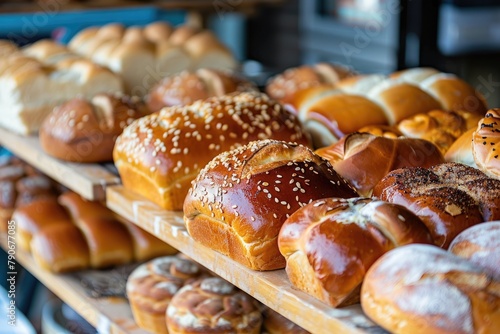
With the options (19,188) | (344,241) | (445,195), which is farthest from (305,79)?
(344,241)

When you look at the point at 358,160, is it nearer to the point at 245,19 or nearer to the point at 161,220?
the point at 161,220

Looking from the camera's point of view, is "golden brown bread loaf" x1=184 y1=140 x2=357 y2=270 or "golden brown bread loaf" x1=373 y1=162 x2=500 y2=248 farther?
"golden brown bread loaf" x1=184 y1=140 x2=357 y2=270

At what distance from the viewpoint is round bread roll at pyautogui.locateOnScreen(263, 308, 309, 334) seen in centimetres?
207

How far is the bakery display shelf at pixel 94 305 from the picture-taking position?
7.81 ft

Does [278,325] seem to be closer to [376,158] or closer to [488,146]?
[376,158]

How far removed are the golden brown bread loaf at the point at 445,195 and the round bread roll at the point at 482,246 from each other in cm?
6

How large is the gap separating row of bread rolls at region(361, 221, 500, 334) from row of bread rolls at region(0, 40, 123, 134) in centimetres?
188

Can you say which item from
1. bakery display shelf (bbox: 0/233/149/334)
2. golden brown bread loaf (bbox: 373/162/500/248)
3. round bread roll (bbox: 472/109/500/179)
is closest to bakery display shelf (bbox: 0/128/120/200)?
bakery display shelf (bbox: 0/233/149/334)

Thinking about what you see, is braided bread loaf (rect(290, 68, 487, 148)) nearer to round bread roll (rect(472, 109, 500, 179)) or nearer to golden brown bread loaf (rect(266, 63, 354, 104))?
golden brown bread loaf (rect(266, 63, 354, 104))

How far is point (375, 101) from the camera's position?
7.82ft

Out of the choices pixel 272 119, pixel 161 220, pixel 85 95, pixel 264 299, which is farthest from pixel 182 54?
pixel 264 299

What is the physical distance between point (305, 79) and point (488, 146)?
1.35 metres

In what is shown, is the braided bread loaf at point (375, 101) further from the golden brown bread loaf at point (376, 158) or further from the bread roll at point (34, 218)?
the bread roll at point (34, 218)

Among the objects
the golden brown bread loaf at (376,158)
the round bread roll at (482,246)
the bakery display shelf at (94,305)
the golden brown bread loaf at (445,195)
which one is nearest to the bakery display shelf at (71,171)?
the bakery display shelf at (94,305)
